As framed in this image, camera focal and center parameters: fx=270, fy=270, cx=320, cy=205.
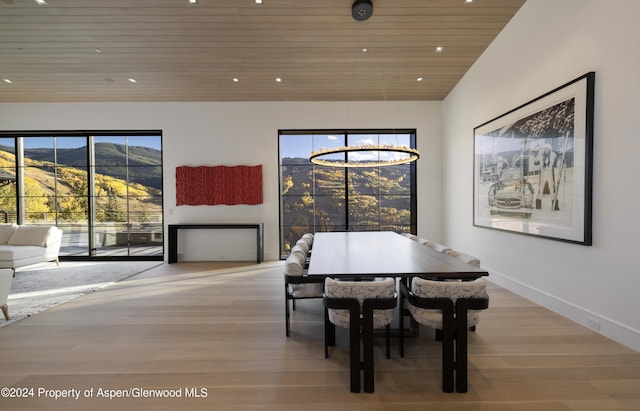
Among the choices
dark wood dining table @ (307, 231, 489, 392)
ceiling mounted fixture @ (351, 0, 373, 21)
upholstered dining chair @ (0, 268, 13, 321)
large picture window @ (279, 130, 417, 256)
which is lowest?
upholstered dining chair @ (0, 268, 13, 321)

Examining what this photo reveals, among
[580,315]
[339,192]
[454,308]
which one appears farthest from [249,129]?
[580,315]

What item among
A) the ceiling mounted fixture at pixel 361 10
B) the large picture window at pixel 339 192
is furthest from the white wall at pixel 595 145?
Result: the large picture window at pixel 339 192

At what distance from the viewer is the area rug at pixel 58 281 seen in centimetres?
358

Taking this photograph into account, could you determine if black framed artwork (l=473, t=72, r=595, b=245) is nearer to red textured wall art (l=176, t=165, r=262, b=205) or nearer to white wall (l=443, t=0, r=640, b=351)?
white wall (l=443, t=0, r=640, b=351)

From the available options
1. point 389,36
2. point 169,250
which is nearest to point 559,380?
point 389,36

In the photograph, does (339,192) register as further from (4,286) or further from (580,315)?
(4,286)

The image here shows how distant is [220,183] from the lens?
6.25 metres

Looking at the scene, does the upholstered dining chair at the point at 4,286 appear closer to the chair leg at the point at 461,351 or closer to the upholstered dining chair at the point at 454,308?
the upholstered dining chair at the point at 454,308

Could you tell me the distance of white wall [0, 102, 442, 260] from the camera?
6.24 metres

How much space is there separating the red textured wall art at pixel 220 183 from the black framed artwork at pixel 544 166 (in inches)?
183

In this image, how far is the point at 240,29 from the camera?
3.96m

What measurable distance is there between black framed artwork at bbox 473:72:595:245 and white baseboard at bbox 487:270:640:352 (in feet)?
2.42

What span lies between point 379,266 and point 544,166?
262 cm

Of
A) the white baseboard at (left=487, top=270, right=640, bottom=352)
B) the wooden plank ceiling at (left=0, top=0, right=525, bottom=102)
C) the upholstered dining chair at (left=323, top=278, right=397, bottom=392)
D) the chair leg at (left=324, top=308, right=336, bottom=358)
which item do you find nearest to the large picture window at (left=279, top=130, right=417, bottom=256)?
the wooden plank ceiling at (left=0, top=0, right=525, bottom=102)
